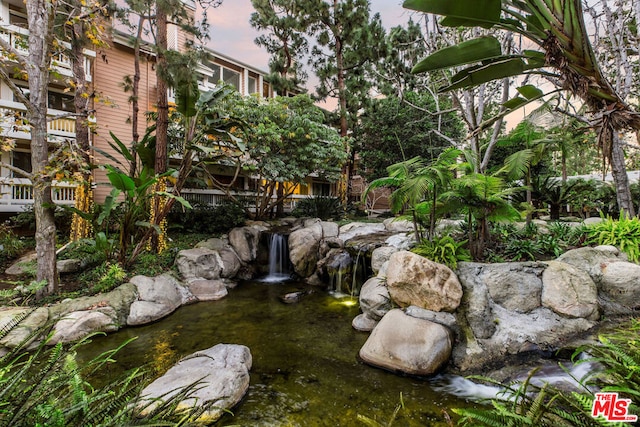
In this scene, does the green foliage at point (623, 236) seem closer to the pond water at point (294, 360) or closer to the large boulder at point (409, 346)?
the large boulder at point (409, 346)

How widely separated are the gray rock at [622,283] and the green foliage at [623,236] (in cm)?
62

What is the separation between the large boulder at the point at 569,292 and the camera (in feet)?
14.1

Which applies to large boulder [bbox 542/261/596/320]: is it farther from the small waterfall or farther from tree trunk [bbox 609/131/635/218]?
the small waterfall

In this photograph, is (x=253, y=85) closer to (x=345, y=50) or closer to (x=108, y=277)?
(x=345, y=50)

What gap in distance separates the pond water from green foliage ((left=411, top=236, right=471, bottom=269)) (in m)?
1.93

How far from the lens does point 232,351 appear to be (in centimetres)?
417

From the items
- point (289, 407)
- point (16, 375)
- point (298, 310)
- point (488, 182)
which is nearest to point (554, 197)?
point (488, 182)

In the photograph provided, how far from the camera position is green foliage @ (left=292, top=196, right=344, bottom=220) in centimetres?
1316

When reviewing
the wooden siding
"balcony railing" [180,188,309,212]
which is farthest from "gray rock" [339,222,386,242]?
the wooden siding

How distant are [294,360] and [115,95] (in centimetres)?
1482

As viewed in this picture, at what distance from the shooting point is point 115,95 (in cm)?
1320

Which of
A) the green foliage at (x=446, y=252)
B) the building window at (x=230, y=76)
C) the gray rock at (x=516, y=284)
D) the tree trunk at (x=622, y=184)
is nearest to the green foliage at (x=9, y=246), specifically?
the green foliage at (x=446, y=252)

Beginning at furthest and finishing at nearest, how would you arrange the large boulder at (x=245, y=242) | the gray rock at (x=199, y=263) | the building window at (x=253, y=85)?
the building window at (x=253, y=85) < the large boulder at (x=245, y=242) < the gray rock at (x=199, y=263)

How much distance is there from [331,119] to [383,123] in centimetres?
282
